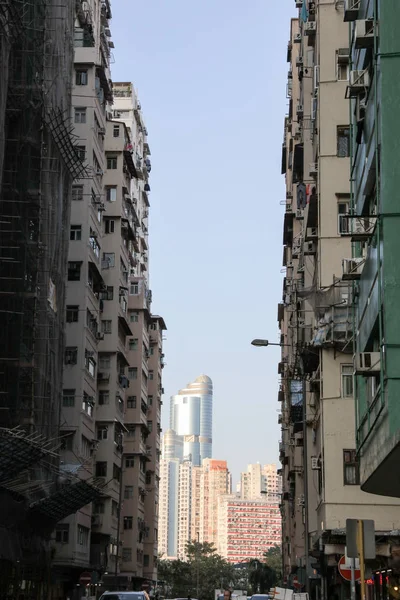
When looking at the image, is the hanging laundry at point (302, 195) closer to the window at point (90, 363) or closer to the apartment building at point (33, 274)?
the apartment building at point (33, 274)

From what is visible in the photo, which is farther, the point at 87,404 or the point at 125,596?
the point at 87,404

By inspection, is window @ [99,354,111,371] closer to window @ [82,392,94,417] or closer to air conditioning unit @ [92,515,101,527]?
window @ [82,392,94,417]

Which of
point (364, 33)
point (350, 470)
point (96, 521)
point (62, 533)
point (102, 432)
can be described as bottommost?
point (62, 533)

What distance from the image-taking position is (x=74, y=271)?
64.9 metres

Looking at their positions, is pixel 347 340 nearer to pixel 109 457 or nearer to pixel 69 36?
pixel 69 36

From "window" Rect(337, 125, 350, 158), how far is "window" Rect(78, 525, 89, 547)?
3140 cm

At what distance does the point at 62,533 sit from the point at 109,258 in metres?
22.2

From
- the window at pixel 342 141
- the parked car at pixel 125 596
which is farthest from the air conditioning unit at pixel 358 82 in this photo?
the parked car at pixel 125 596

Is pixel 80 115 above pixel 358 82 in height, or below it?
above

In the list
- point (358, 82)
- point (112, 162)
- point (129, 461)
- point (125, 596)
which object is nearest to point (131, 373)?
point (129, 461)

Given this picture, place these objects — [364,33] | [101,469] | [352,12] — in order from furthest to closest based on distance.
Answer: [101,469] → [352,12] → [364,33]

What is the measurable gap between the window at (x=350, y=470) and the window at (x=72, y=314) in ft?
101

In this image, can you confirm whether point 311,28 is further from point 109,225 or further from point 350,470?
point 109,225

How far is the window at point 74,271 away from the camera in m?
64.6
